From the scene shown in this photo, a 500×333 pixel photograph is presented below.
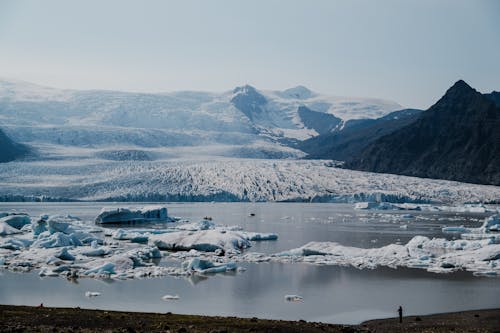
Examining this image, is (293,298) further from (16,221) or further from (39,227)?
(16,221)

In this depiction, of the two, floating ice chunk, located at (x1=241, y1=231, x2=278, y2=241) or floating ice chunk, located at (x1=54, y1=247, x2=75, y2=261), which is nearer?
floating ice chunk, located at (x1=54, y1=247, x2=75, y2=261)

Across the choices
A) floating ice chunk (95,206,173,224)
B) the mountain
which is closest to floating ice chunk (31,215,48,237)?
floating ice chunk (95,206,173,224)

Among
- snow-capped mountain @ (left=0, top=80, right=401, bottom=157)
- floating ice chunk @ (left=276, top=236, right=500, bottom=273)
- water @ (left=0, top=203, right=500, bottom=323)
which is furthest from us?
snow-capped mountain @ (left=0, top=80, right=401, bottom=157)

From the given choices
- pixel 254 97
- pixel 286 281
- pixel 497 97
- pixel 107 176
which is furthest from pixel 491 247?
pixel 254 97

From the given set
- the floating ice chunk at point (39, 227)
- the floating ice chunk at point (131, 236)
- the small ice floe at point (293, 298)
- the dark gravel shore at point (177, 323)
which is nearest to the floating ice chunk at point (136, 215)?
the floating ice chunk at point (131, 236)

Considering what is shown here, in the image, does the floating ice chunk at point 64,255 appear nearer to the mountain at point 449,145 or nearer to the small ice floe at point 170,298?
the small ice floe at point 170,298

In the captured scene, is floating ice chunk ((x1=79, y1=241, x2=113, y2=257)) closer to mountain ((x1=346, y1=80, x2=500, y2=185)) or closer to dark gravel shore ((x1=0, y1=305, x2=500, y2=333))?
dark gravel shore ((x1=0, y1=305, x2=500, y2=333))

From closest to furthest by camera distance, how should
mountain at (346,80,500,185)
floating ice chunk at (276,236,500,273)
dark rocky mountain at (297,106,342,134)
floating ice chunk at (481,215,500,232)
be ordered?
floating ice chunk at (276,236,500,273)
floating ice chunk at (481,215,500,232)
mountain at (346,80,500,185)
dark rocky mountain at (297,106,342,134)
